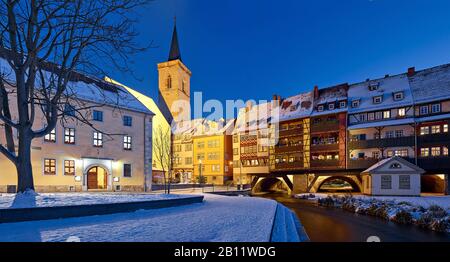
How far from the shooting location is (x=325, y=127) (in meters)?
40.5

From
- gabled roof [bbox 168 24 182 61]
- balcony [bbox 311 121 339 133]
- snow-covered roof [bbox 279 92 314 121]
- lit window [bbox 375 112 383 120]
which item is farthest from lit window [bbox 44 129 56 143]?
gabled roof [bbox 168 24 182 61]

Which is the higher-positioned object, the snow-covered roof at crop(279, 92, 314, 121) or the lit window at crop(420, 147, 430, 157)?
the snow-covered roof at crop(279, 92, 314, 121)

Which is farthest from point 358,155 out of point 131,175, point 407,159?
point 131,175

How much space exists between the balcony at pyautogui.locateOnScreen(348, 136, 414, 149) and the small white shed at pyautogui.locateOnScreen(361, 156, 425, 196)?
116 inches

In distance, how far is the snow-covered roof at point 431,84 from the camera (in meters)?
34.1

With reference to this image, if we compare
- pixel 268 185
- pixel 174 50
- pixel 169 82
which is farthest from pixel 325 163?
pixel 174 50

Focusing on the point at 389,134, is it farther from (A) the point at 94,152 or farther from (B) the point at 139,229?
(B) the point at 139,229

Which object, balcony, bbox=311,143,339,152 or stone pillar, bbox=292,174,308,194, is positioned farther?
stone pillar, bbox=292,174,308,194

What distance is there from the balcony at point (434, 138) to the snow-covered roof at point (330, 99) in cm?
923

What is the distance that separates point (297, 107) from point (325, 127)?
22.0 ft

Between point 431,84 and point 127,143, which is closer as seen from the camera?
point 127,143

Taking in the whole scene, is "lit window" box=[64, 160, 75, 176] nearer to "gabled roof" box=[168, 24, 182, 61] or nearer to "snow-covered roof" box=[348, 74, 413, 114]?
"snow-covered roof" box=[348, 74, 413, 114]

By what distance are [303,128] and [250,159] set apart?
12.5m

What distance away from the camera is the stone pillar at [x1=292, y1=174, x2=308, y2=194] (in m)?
42.0
